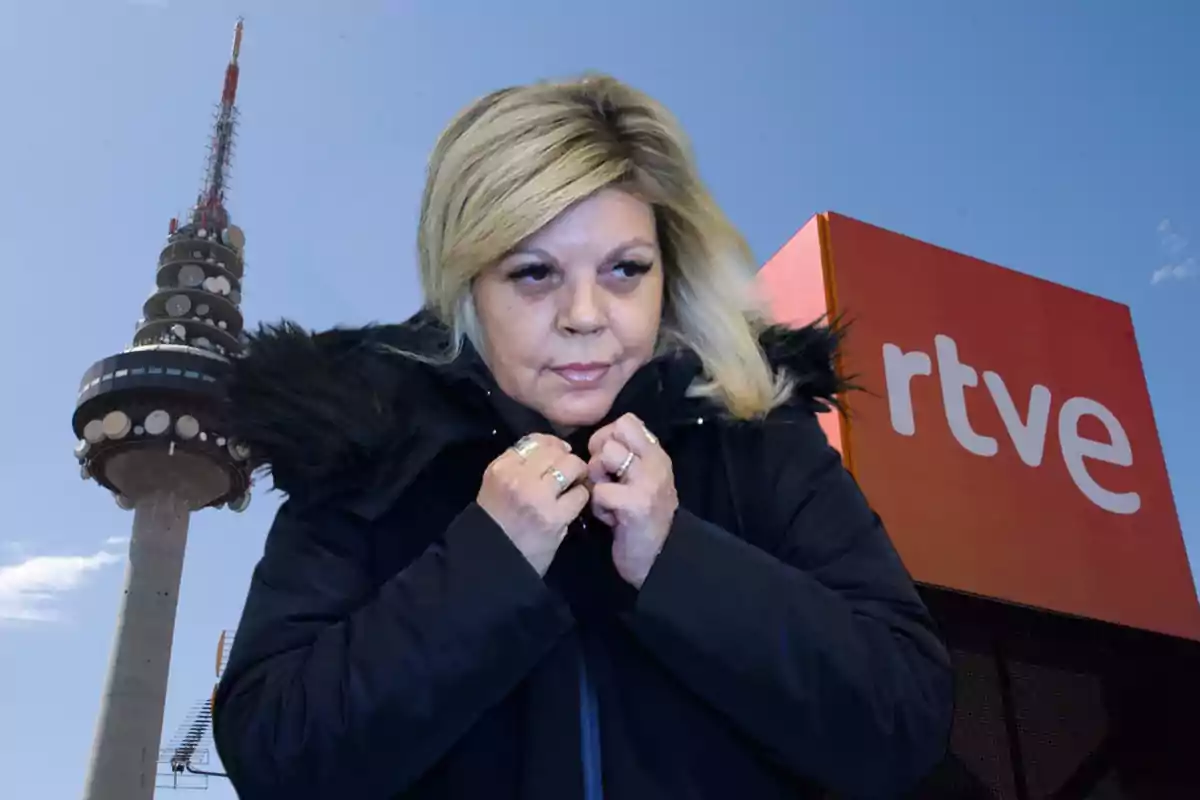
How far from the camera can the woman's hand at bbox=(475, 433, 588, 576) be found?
35.4 inches

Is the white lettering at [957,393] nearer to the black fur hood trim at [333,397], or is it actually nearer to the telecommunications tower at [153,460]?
the black fur hood trim at [333,397]

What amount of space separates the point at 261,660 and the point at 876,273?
8.83 feet

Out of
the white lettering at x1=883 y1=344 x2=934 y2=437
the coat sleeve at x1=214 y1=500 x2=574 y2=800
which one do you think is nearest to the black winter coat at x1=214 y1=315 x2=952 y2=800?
the coat sleeve at x1=214 y1=500 x2=574 y2=800

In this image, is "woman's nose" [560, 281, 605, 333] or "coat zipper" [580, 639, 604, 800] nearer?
"coat zipper" [580, 639, 604, 800]

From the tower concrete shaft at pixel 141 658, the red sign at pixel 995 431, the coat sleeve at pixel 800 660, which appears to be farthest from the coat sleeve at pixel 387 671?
the tower concrete shaft at pixel 141 658

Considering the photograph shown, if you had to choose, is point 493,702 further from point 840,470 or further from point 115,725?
point 115,725

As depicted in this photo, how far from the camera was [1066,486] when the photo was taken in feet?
10.4

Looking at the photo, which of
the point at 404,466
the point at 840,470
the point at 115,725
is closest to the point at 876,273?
the point at 840,470

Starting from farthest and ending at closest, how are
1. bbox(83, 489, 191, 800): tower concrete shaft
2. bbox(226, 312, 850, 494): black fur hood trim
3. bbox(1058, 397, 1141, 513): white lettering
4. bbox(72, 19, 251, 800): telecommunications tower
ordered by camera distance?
bbox(72, 19, 251, 800): telecommunications tower, bbox(83, 489, 191, 800): tower concrete shaft, bbox(1058, 397, 1141, 513): white lettering, bbox(226, 312, 850, 494): black fur hood trim

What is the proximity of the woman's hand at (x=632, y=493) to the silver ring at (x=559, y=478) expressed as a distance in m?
0.03

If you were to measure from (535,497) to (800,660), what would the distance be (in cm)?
27

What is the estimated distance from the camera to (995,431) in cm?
319

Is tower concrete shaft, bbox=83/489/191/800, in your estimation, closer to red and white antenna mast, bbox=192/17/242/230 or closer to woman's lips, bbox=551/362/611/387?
red and white antenna mast, bbox=192/17/242/230

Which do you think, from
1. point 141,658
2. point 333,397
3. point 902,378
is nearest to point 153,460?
point 141,658
